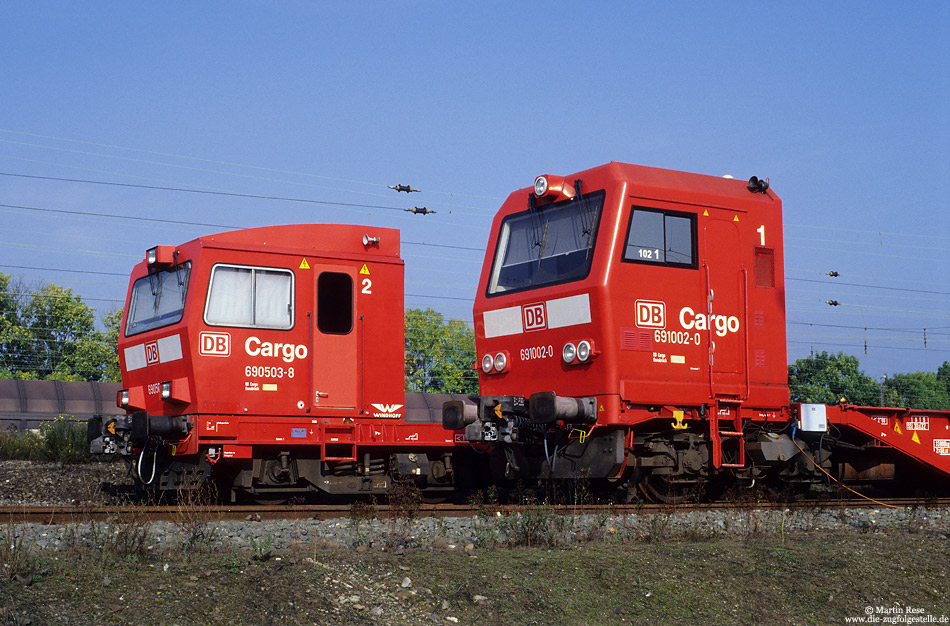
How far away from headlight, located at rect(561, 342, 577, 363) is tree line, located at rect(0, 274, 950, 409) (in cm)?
5249

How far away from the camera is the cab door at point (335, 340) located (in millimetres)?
12617

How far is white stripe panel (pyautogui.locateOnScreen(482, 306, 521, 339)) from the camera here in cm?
1152

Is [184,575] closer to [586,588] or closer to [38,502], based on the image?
[586,588]

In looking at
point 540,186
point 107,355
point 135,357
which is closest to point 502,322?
point 540,186

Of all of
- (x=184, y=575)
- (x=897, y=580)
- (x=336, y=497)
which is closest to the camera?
(x=184, y=575)

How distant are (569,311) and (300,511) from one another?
3519 mm

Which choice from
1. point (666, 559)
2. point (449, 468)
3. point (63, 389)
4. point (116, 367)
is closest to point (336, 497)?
point (449, 468)

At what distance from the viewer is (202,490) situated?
12.2 meters

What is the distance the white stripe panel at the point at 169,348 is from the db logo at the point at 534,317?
4.23 m

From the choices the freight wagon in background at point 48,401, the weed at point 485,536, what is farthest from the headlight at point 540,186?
the freight wagon in background at point 48,401

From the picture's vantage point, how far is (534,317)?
37.0 ft

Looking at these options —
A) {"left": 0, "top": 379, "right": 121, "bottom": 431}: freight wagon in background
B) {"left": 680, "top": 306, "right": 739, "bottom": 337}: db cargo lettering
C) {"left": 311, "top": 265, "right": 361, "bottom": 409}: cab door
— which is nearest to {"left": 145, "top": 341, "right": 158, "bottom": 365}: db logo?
{"left": 311, "top": 265, "right": 361, "bottom": 409}: cab door

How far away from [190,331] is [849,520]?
307 inches

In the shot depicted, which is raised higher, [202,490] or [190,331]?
[190,331]
